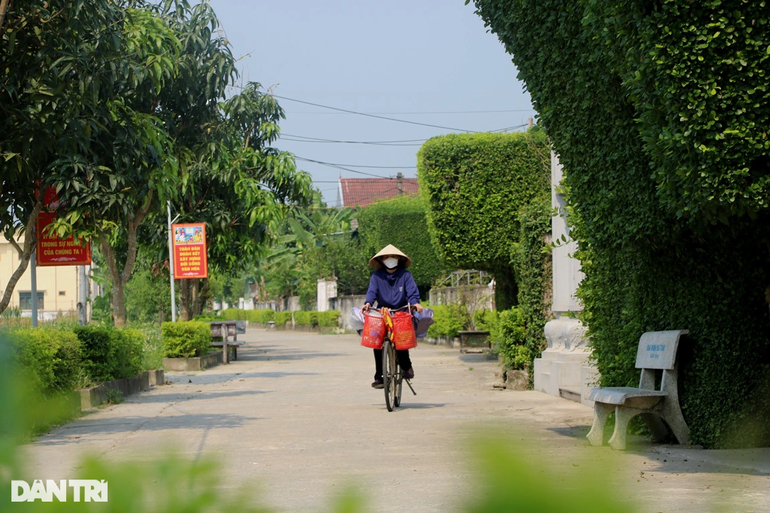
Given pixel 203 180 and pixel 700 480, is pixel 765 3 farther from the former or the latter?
pixel 203 180

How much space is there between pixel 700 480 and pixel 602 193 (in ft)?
7.93

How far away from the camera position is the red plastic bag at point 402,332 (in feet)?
36.6

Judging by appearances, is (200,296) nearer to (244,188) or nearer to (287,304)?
(244,188)

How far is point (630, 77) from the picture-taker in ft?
19.7

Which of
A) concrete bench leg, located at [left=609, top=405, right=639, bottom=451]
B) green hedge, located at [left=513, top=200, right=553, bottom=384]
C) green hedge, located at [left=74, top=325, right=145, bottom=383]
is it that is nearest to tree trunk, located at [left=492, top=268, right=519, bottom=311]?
green hedge, located at [left=513, top=200, right=553, bottom=384]

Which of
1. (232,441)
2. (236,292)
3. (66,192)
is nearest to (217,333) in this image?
(66,192)

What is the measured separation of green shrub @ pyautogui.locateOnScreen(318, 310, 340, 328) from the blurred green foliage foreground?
49232 mm

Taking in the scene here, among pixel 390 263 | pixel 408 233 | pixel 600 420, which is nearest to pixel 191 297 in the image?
pixel 408 233

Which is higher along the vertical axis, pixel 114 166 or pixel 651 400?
pixel 114 166

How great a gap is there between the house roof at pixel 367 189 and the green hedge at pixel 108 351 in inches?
2414

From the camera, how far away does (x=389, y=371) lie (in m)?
10.9

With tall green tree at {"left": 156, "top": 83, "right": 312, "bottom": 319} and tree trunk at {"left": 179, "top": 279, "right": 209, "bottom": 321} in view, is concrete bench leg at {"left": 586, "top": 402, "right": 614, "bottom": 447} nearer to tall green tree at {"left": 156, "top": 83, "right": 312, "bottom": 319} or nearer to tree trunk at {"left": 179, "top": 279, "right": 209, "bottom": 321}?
Result: tall green tree at {"left": 156, "top": 83, "right": 312, "bottom": 319}

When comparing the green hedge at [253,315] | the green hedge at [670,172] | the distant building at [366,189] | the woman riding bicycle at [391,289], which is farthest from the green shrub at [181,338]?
the distant building at [366,189]

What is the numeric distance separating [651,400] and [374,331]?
4560 mm
